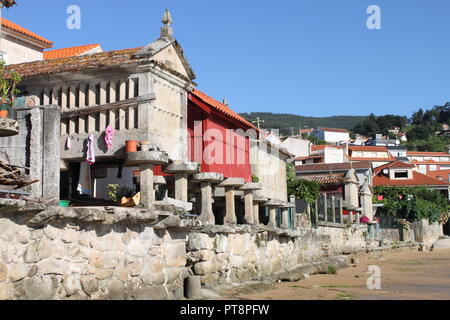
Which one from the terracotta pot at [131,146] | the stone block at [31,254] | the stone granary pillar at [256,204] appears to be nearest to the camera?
the stone block at [31,254]

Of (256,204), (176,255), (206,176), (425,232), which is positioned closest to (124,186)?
(206,176)

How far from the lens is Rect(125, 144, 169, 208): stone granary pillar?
34.5 ft

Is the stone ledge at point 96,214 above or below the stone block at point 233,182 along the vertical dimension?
below

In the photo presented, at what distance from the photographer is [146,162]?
10.7 metres

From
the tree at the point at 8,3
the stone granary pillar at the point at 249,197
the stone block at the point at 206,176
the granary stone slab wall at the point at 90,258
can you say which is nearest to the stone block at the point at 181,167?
the stone block at the point at 206,176

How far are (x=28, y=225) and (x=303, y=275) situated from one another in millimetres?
10743

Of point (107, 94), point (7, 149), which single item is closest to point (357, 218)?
point (107, 94)

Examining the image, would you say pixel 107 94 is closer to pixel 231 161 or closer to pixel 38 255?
pixel 38 255

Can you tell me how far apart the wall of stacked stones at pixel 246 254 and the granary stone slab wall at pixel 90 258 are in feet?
2.85

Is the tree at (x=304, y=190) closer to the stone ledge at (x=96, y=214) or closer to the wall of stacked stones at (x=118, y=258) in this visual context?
the wall of stacked stones at (x=118, y=258)

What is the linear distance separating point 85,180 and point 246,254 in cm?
415

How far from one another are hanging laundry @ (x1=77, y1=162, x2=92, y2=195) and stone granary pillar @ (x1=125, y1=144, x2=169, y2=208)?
2.60 metres

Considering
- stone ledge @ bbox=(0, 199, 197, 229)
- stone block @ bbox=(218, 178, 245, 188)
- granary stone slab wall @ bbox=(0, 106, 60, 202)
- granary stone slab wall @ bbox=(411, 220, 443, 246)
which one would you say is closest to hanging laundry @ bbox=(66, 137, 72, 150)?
stone ledge @ bbox=(0, 199, 197, 229)

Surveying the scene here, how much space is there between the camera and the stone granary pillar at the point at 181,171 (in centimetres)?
1205
